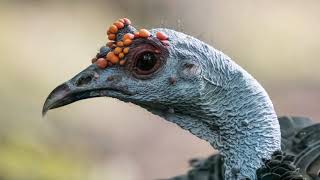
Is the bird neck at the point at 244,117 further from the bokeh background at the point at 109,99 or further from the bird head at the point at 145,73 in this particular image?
the bokeh background at the point at 109,99

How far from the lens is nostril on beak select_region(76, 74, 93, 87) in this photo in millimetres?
2992

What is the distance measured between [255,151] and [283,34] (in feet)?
19.8

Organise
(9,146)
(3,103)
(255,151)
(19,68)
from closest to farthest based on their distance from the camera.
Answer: (255,151), (9,146), (3,103), (19,68)

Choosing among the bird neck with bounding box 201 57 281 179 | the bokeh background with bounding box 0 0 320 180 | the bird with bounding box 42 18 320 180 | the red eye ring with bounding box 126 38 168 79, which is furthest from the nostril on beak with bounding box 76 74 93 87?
the bokeh background with bounding box 0 0 320 180

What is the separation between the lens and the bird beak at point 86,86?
299 centimetres

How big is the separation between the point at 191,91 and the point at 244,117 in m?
0.21

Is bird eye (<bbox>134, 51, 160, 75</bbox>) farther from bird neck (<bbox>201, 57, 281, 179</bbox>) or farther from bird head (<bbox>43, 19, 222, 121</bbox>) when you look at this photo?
bird neck (<bbox>201, 57, 281, 179</bbox>)

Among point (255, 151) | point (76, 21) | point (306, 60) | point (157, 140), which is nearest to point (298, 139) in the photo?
point (255, 151)

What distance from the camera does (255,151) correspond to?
309cm

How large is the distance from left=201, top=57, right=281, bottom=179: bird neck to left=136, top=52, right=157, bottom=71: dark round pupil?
0.21 m

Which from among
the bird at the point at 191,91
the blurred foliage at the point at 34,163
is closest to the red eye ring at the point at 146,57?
the bird at the point at 191,91

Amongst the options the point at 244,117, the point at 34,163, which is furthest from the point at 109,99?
the point at 244,117

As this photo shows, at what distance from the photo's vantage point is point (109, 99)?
8.16 m

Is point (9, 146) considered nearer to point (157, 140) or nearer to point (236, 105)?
point (157, 140)
